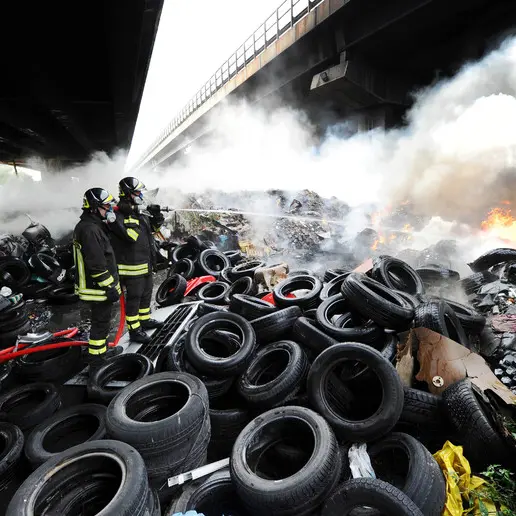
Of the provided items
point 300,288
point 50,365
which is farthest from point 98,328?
point 300,288

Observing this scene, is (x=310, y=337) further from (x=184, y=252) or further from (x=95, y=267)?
(x=184, y=252)

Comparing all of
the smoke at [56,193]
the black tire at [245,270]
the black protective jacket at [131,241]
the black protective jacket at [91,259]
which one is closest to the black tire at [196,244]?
the black tire at [245,270]

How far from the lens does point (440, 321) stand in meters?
3.48

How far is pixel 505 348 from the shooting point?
3.80m

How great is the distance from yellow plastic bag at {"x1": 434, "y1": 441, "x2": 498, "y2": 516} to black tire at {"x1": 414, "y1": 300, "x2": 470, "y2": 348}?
1233 millimetres

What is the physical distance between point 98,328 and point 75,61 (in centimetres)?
675

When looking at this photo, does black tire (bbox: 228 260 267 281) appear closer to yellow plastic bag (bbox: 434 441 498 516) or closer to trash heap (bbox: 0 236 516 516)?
trash heap (bbox: 0 236 516 516)

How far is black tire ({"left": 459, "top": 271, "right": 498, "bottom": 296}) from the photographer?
5.58m

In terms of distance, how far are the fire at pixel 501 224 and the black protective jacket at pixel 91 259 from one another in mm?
11569

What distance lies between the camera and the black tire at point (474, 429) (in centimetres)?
246

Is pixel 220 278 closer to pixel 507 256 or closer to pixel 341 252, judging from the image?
pixel 341 252

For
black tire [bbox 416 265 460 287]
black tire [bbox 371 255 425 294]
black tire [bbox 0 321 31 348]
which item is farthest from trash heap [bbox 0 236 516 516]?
black tire [bbox 0 321 31 348]

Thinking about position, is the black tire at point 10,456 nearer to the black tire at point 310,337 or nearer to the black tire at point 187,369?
the black tire at point 187,369

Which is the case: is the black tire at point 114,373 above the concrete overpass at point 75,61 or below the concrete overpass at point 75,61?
below
